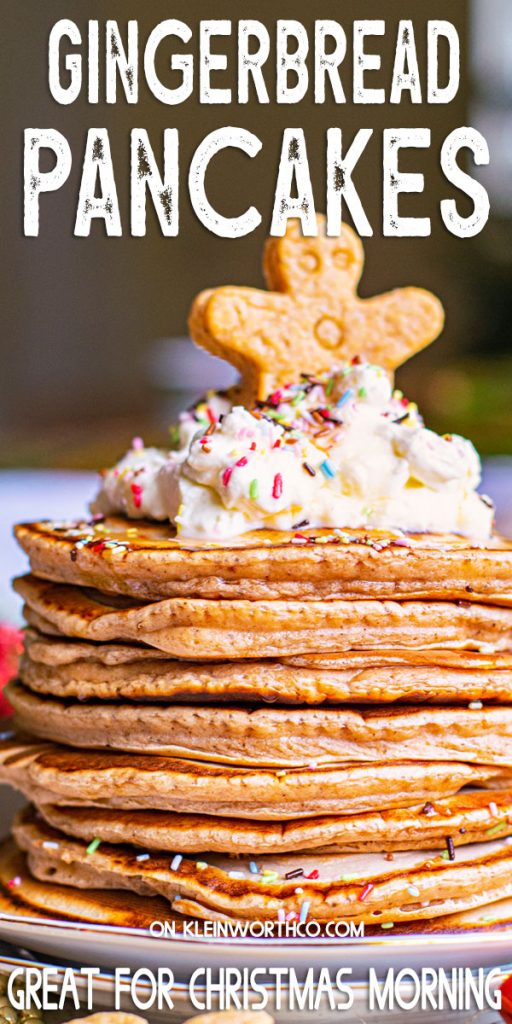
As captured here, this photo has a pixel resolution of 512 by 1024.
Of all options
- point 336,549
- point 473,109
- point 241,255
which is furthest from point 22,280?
point 336,549

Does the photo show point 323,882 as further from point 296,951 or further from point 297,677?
point 297,677

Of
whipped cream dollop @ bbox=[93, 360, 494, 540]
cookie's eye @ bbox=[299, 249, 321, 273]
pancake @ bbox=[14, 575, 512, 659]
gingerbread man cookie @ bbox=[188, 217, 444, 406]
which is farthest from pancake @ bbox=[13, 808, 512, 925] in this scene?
cookie's eye @ bbox=[299, 249, 321, 273]

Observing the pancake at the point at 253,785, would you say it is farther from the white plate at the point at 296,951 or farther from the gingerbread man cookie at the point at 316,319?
the gingerbread man cookie at the point at 316,319

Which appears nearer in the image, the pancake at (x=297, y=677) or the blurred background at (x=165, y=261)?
the pancake at (x=297, y=677)

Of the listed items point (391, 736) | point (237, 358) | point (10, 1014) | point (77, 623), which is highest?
point (237, 358)

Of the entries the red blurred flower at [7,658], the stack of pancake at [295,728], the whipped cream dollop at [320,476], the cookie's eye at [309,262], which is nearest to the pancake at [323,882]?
the stack of pancake at [295,728]

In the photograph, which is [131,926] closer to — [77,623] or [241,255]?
[77,623]

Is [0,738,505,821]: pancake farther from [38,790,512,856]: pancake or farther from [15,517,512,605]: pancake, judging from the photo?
[15,517,512,605]: pancake
